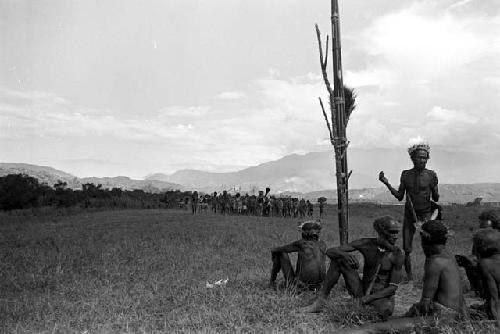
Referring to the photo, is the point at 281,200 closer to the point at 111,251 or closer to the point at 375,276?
the point at 111,251

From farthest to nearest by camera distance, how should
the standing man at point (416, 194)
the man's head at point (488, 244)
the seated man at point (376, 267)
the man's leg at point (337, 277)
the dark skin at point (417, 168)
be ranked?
1. the standing man at point (416, 194)
2. the dark skin at point (417, 168)
3. the man's leg at point (337, 277)
4. the seated man at point (376, 267)
5. the man's head at point (488, 244)

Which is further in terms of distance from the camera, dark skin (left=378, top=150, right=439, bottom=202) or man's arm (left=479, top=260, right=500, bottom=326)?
dark skin (left=378, top=150, right=439, bottom=202)

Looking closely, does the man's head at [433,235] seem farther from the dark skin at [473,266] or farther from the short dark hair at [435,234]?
the dark skin at [473,266]

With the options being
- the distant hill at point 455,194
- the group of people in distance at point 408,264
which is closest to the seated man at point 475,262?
the group of people in distance at point 408,264

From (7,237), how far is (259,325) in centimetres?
1483

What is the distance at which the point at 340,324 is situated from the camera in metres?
6.07

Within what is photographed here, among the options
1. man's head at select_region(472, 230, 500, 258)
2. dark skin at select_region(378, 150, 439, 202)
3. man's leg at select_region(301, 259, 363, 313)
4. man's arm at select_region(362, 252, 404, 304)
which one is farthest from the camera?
dark skin at select_region(378, 150, 439, 202)

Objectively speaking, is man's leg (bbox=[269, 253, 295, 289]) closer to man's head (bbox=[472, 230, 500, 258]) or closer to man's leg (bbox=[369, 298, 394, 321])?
man's leg (bbox=[369, 298, 394, 321])

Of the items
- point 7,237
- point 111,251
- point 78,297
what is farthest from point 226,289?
point 7,237

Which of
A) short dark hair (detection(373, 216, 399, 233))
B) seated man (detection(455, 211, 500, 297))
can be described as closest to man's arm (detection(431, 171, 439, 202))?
seated man (detection(455, 211, 500, 297))

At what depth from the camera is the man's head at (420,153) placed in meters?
8.43

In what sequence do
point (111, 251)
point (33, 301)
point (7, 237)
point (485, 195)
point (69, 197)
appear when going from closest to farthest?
point (33, 301) < point (111, 251) < point (7, 237) < point (69, 197) < point (485, 195)

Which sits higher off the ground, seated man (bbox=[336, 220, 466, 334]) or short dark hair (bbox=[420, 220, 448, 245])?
short dark hair (bbox=[420, 220, 448, 245])

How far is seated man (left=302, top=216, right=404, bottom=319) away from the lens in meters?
6.00
